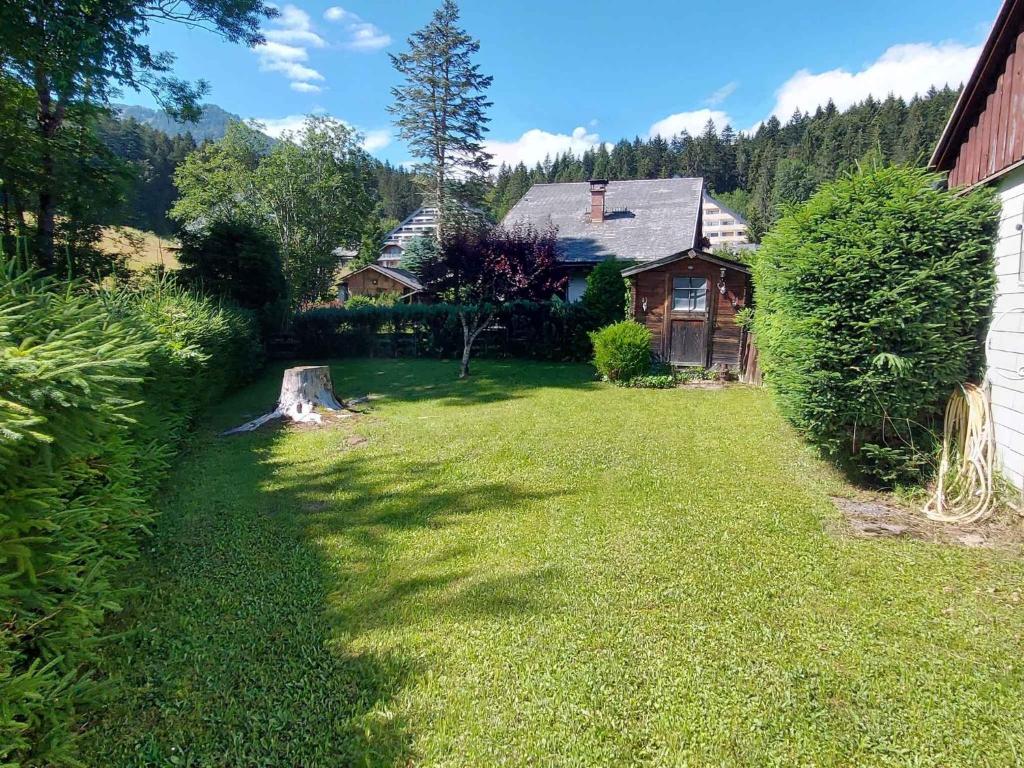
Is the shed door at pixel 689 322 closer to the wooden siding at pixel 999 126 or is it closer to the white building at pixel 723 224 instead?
the wooden siding at pixel 999 126

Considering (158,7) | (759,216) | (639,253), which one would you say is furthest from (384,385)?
(759,216)

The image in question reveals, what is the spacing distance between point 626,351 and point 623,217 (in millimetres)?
11668

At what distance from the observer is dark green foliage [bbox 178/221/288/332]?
1315 centimetres

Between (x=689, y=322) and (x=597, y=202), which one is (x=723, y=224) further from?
(x=689, y=322)

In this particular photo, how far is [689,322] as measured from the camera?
11.5m

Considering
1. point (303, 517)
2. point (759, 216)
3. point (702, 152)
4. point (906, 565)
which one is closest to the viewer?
point (906, 565)

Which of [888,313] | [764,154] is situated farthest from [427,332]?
[764,154]

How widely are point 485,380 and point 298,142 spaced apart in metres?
20.0

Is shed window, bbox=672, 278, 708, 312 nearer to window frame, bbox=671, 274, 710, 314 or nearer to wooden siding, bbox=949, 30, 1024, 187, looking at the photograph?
window frame, bbox=671, 274, 710, 314

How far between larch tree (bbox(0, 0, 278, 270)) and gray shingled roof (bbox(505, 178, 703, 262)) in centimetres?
1147

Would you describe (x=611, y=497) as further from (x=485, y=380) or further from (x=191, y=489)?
(x=485, y=380)

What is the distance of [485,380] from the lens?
11461 mm

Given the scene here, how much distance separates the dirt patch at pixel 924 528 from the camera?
3672 mm

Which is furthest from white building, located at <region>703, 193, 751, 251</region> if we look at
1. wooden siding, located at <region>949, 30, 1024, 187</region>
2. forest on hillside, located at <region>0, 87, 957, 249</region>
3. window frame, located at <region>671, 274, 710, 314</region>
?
wooden siding, located at <region>949, 30, 1024, 187</region>
